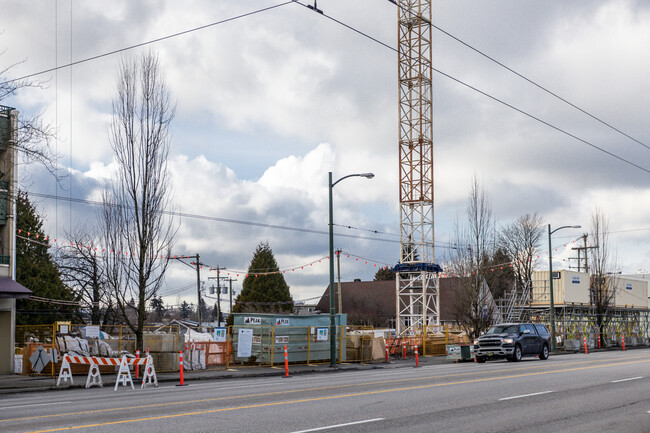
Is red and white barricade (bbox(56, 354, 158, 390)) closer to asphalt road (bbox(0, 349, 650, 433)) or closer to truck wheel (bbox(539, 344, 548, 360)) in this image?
asphalt road (bbox(0, 349, 650, 433))

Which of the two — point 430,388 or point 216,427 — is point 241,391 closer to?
point 430,388

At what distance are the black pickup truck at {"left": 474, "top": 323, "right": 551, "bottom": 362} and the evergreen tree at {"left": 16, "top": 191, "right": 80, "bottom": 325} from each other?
3393cm

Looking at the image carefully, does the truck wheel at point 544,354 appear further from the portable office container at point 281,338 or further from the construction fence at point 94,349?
the construction fence at point 94,349

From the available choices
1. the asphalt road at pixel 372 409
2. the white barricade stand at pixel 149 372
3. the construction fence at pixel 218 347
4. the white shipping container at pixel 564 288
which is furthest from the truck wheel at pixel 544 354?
the white shipping container at pixel 564 288

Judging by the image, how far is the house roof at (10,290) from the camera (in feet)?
90.4

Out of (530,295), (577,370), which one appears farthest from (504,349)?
(530,295)

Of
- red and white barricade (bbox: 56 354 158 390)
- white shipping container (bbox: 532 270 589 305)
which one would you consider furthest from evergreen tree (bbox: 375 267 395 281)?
red and white barricade (bbox: 56 354 158 390)

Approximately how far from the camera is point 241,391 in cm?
1773

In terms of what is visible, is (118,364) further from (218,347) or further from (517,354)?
(517,354)

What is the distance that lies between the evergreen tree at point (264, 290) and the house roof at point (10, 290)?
1940 inches

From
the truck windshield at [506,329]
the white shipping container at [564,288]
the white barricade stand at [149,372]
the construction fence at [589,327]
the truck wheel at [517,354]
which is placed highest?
the white shipping container at [564,288]

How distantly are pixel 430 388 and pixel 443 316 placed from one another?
208 feet

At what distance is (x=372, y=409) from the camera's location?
12766 millimetres

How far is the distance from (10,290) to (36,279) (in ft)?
91.5
